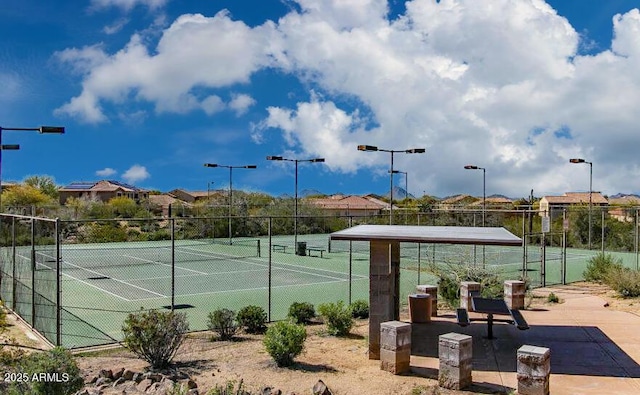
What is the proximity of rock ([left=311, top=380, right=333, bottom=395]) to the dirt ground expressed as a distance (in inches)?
8.0

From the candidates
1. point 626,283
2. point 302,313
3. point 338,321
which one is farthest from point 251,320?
point 626,283

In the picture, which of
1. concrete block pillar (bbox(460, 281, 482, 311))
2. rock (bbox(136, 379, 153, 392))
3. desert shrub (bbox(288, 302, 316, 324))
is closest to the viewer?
rock (bbox(136, 379, 153, 392))

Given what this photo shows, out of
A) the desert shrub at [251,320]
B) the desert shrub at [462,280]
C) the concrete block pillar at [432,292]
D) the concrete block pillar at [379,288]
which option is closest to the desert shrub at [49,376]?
the concrete block pillar at [379,288]

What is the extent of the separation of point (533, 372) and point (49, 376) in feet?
21.2

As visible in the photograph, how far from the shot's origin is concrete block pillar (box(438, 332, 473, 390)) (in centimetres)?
860

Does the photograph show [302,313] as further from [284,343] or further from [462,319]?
[462,319]

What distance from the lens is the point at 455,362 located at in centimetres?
863

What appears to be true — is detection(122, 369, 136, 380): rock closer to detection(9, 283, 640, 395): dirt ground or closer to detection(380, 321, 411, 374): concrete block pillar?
detection(9, 283, 640, 395): dirt ground

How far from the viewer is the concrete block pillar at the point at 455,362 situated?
8602 mm

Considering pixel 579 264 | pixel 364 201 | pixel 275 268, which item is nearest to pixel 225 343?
pixel 275 268

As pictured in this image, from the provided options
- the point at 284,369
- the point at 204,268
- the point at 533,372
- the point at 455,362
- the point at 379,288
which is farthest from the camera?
the point at 204,268

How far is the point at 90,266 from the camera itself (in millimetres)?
28109

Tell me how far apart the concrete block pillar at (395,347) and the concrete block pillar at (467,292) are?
5.24 m

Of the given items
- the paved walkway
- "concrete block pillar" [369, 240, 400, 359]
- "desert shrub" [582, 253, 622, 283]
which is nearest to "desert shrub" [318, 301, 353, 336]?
the paved walkway
